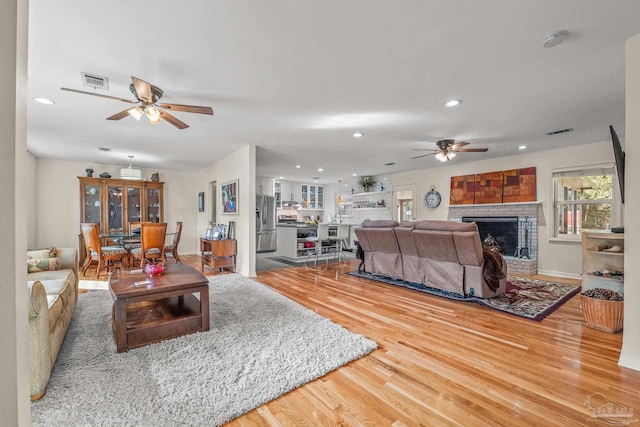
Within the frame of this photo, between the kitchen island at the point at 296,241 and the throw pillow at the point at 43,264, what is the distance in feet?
13.8

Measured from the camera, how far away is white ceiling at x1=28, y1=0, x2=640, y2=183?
1736mm

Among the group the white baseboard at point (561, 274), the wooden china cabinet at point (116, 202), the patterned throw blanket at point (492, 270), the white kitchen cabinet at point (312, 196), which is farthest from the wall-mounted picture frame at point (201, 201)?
the white baseboard at point (561, 274)

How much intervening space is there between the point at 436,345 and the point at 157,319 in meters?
2.50

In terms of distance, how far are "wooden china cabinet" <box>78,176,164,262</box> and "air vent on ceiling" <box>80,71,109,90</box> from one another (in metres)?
4.54

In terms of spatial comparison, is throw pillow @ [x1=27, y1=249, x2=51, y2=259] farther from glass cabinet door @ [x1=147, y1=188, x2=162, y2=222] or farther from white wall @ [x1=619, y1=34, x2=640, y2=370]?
white wall @ [x1=619, y1=34, x2=640, y2=370]

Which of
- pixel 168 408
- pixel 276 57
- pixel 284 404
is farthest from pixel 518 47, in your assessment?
pixel 168 408

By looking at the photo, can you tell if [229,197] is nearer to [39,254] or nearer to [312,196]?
[39,254]

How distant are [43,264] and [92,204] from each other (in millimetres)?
3991

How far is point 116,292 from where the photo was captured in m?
2.26

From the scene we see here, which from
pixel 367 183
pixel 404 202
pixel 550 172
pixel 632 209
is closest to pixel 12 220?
pixel 632 209

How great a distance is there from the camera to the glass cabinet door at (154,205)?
7.07 m

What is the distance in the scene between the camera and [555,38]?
1.96 meters

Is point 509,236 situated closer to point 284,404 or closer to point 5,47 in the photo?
point 284,404

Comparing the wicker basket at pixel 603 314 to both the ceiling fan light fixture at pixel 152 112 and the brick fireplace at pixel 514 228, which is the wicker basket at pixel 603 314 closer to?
the brick fireplace at pixel 514 228
